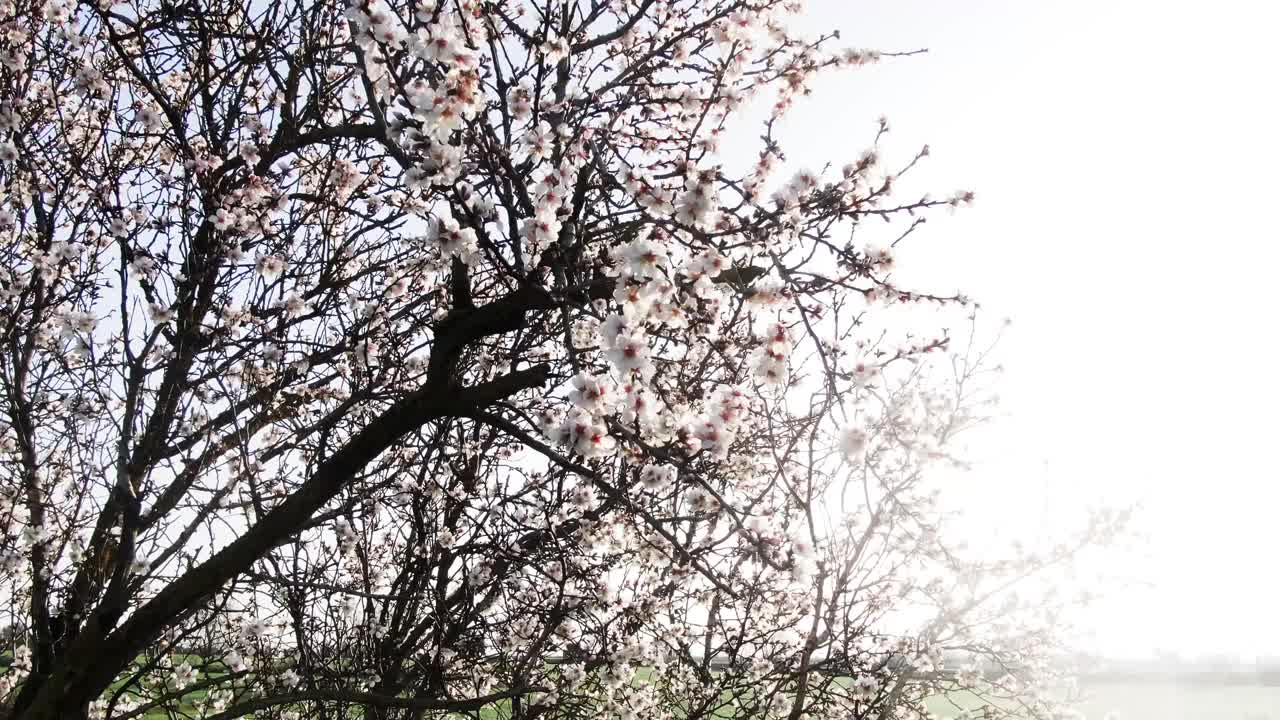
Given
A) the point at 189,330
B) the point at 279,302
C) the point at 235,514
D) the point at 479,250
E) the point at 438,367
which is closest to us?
the point at 479,250

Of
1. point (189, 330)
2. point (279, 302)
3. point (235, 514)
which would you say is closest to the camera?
point (189, 330)

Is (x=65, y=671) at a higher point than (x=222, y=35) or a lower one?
lower

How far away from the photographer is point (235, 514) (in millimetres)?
4828

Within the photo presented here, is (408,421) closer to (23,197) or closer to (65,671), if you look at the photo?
(65,671)

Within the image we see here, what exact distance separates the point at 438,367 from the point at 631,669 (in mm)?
2637

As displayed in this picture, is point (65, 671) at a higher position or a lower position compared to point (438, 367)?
lower

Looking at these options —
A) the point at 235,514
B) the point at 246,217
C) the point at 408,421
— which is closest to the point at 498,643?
the point at 235,514

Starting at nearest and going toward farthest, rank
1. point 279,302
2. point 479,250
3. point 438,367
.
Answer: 1. point 479,250
2. point 438,367
3. point 279,302

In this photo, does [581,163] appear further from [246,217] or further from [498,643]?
[498,643]

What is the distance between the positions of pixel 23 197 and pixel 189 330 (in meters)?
1.73

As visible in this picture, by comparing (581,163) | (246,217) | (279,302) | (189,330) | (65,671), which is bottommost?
(65,671)

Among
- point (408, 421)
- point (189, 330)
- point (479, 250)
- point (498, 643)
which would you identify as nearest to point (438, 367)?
point (408, 421)

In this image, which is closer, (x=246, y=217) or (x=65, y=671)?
(x=65, y=671)

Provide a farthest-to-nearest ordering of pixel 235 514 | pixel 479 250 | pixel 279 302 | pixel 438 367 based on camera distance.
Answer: pixel 279 302, pixel 235 514, pixel 438 367, pixel 479 250
